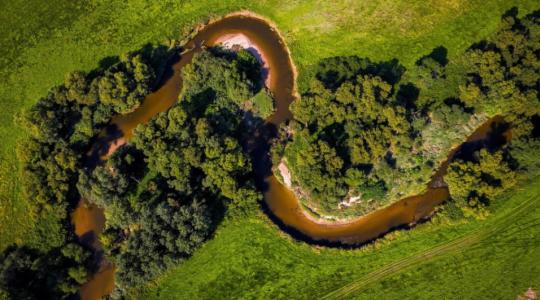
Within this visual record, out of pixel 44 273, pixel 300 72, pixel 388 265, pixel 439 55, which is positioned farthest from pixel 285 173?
pixel 44 273

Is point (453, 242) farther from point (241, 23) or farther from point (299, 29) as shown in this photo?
point (241, 23)

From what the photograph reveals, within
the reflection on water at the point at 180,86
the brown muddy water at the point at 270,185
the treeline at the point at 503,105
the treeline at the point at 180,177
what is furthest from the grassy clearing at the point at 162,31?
the treeline at the point at 180,177

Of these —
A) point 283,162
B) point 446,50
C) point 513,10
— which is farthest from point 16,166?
point 513,10

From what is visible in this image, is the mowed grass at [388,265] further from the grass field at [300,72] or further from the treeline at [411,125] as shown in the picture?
the treeline at [411,125]

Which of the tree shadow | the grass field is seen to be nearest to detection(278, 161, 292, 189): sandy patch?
the grass field

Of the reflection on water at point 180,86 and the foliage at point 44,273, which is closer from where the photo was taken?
the foliage at point 44,273

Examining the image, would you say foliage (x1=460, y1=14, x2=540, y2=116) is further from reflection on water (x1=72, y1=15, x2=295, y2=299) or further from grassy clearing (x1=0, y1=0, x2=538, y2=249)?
reflection on water (x1=72, y1=15, x2=295, y2=299)
